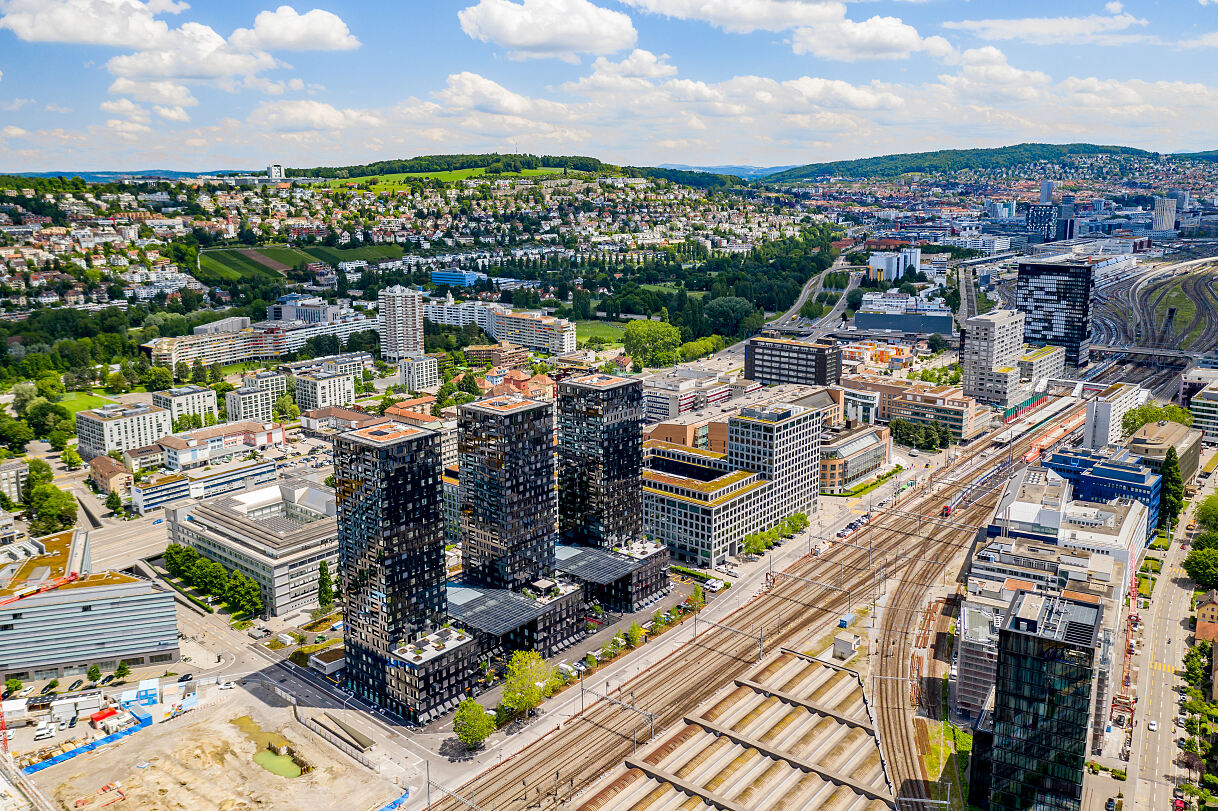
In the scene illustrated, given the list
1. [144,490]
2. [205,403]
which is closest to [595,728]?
[144,490]

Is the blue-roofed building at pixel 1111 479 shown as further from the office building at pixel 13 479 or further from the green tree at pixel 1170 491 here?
the office building at pixel 13 479

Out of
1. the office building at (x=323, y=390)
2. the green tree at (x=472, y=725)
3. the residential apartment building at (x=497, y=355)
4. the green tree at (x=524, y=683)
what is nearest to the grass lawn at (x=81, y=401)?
the office building at (x=323, y=390)

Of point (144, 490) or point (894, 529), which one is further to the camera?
point (144, 490)

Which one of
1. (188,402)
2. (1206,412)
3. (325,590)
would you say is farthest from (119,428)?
(1206,412)

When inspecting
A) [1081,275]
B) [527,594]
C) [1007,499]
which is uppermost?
[1081,275]

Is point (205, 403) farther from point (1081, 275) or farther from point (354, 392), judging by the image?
point (1081, 275)

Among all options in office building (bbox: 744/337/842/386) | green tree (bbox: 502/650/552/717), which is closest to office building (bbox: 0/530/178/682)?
green tree (bbox: 502/650/552/717)

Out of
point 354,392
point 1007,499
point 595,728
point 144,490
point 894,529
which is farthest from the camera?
point 354,392
